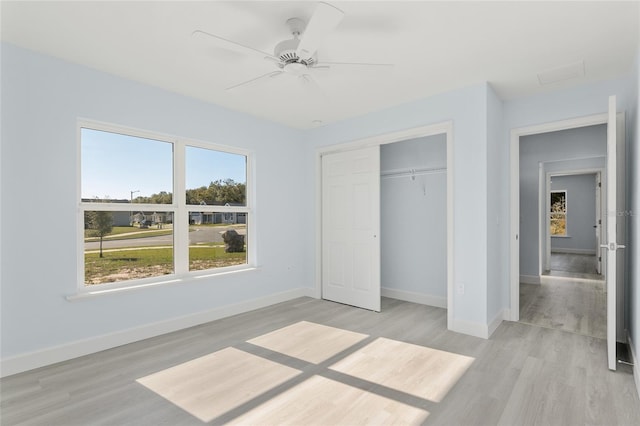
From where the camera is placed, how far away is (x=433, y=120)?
3705mm

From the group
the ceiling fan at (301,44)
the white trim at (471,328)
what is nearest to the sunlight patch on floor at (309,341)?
the white trim at (471,328)

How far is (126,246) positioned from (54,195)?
80 centimetres

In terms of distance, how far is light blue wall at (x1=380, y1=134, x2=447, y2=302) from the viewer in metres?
4.43

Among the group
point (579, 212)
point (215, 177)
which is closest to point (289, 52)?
point (215, 177)

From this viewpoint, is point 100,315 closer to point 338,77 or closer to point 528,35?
point 338,77

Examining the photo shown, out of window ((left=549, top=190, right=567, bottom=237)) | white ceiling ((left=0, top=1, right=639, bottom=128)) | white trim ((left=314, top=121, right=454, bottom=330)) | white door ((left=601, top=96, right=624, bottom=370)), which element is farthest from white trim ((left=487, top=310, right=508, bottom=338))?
window ((left=549, top=190, right=567, bottom=237))

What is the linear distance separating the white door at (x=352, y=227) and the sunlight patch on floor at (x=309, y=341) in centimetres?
100

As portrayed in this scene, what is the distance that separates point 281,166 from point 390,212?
1799 millimetres

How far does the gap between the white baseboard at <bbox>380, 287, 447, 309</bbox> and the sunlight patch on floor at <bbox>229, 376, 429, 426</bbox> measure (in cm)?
243

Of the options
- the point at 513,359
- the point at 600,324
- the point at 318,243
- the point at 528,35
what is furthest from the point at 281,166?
the point at 600,324

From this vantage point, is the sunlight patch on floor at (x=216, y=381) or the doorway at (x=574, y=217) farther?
the doorway at (x=574, y=217)

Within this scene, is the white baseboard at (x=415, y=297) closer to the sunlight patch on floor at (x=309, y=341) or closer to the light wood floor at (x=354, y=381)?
the light wood floor at (x=354, y=381)

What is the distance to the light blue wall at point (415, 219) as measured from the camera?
4.43 meters

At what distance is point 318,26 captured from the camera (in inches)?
74.2
